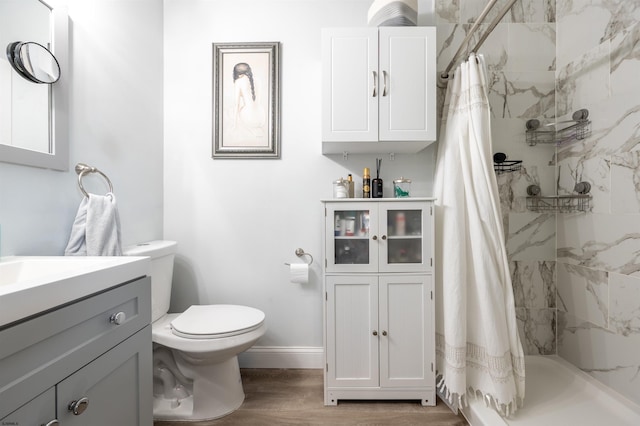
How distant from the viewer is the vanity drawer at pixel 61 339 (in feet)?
1.90

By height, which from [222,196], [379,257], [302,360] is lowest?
[302,360]

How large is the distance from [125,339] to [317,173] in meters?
1.38

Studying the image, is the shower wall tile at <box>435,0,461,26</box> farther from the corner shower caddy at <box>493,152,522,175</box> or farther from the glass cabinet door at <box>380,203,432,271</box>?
the glass cabinet door at <box>380,203,432,271</box>

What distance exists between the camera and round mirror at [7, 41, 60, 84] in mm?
1089

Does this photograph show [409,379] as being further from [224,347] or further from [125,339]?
[125,339]

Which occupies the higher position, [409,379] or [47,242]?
[47,242]

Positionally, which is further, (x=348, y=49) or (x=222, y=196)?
(x=222, y=196)

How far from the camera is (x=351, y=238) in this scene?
1597mm

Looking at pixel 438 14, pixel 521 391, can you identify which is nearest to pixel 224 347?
pixel 521 391

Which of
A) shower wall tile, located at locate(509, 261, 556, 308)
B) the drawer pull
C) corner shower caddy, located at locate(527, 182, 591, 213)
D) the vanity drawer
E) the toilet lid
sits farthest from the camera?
shower wall tile, located at locate(509, 261, 556, 308)

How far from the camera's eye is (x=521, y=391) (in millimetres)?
1416

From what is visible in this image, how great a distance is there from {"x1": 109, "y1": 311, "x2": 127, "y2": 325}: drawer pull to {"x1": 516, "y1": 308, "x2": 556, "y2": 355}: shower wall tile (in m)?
2.16

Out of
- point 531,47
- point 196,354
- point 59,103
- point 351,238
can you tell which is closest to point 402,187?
point 351,238

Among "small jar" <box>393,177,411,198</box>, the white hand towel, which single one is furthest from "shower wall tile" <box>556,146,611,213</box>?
the white hand towel
